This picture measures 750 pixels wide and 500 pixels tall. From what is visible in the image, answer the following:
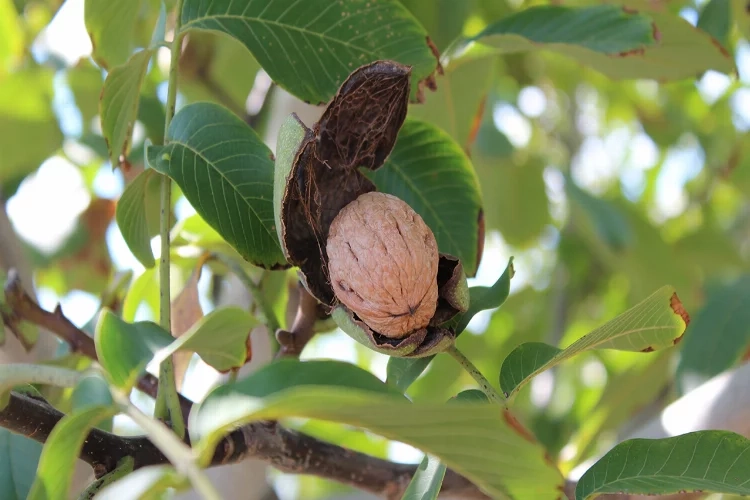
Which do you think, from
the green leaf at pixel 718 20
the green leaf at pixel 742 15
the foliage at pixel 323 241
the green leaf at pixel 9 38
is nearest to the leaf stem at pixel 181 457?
the foliage at pixel 323 241

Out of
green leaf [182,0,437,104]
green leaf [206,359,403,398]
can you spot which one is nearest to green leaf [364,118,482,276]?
green leaf [182,0,437,104]

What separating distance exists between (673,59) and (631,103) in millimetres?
1858

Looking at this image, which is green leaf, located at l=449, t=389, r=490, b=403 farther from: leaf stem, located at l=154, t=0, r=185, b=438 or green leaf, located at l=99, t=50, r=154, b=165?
green leaf, located at l=99, t=50, r=154, b=165

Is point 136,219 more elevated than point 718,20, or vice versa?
point 136,219

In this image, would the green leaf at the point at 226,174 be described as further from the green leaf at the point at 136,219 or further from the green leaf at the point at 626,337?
the green leaf at the point at 626,337

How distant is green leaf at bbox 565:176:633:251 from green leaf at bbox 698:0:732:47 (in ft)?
2.43

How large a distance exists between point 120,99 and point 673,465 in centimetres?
83

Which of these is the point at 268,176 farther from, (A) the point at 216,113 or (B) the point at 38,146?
(B) the point at 38,146

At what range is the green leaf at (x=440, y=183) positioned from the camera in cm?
111

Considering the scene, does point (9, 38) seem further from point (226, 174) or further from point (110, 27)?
point (226, 174)

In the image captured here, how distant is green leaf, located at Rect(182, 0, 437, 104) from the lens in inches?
39.8

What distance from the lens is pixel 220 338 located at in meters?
0.82

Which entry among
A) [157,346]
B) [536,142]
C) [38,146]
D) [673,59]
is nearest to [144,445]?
[157,346]

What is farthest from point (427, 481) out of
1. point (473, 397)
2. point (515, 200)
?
point (515, 200)
